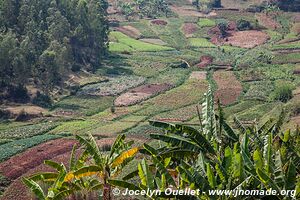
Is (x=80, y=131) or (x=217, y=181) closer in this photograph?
(x=217, y=181)

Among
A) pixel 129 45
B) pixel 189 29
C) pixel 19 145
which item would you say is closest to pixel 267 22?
pixel 189 29

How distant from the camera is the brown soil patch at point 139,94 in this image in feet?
183

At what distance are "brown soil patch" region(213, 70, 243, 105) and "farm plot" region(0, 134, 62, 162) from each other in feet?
73.2

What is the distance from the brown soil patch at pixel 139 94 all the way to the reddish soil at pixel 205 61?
14268 millimetres

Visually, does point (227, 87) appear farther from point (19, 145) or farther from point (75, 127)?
point (19, 145)

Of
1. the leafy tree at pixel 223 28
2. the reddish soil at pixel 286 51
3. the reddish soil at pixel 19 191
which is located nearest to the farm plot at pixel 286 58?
the reddish soil at pixel 286 51

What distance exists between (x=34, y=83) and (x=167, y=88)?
1854 centimetres

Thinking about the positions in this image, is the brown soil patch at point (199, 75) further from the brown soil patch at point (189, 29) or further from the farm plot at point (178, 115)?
the brown soil patch at point (189, 29)

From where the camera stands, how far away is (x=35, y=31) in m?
62.1

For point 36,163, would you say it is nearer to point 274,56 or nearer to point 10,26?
point 10,26

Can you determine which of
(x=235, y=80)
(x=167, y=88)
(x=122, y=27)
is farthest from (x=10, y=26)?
(x=122, y=27)

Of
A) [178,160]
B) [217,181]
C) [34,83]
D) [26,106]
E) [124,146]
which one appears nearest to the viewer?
[217,181]

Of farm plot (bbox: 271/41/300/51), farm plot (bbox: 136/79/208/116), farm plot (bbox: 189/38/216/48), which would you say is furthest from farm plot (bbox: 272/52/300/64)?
farm plot (bbox: 136/79/208/116)

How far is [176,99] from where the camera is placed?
5628cm
